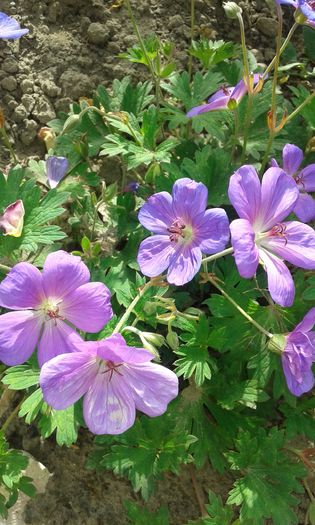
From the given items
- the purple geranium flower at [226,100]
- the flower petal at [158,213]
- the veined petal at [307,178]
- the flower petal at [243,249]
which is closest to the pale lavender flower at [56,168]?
the purple geranium flower at [226,100]

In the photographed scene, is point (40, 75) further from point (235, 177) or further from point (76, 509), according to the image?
point (76, 509)

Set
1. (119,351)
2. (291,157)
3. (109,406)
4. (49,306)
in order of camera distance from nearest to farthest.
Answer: (119,351), (109,406), (49,306), (291,157)

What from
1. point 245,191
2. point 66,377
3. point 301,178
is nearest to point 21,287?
point 66,377

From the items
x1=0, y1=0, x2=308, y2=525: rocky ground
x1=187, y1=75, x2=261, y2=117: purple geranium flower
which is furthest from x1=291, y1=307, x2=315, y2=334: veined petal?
x1=0, y1=0, x2=308, y2=525: rocky ground

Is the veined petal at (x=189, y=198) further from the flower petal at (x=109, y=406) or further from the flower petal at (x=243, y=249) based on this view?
the flower petal at (x=109, y=406)

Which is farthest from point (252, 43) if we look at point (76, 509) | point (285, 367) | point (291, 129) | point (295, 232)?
point (76, 509)

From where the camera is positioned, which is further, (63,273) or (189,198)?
(189,198)

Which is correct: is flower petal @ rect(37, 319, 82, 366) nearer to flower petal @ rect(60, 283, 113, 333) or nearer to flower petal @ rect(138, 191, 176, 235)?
flower petal @ rect(60, 283, 113, 333)

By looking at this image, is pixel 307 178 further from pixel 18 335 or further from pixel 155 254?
pixel 18 335
